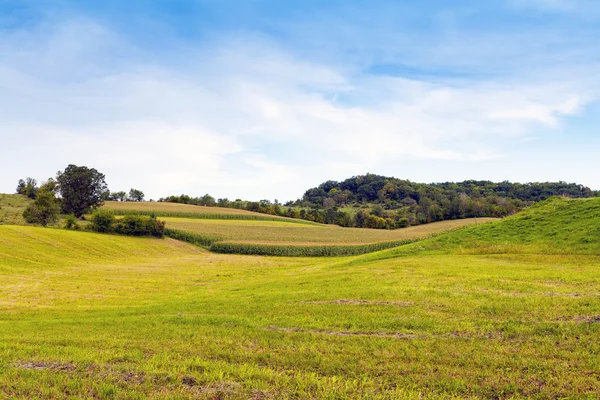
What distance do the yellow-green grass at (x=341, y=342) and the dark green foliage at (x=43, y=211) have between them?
66048 mm

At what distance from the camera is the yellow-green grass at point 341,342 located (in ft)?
28.2

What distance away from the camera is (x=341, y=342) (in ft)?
40.1

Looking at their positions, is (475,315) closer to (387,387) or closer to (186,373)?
(387,387)

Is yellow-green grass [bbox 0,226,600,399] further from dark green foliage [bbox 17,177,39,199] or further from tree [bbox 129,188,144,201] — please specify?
tree [bbox 129,188,144,201]

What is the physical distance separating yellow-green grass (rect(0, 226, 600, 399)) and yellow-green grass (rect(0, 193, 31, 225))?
70.7 meters

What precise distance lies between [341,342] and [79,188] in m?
104

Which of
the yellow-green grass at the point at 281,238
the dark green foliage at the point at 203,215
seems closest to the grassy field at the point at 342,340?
the yellow-green grass at the point at 281,238

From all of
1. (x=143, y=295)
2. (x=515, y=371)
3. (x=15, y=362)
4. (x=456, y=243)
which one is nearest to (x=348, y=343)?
(x=515, y=371)

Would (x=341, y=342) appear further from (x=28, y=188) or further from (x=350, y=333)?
(x=28, y=188)

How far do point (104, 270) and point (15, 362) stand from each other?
41.3 m

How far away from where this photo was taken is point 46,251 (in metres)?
56.2

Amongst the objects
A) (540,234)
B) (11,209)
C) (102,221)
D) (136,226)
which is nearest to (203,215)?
(136,226)

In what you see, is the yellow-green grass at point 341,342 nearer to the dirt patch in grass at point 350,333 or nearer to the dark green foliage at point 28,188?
the dirt patch in grass at point 350,333

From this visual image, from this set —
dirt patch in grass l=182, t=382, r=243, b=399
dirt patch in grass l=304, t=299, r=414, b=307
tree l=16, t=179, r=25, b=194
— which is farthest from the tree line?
dirt patch in grass l=182, t=382, r=243, b=399
